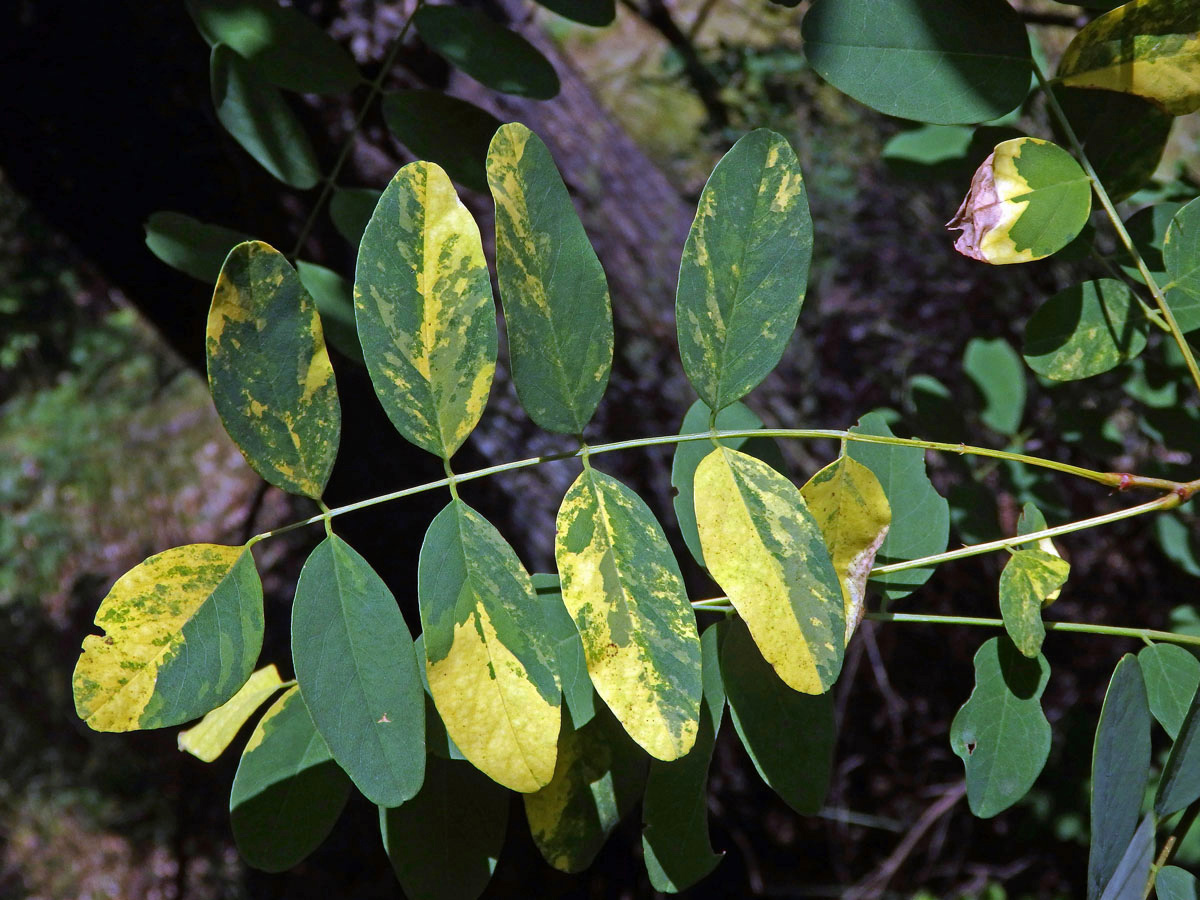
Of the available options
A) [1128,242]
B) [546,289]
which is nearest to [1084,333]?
[1128,242]

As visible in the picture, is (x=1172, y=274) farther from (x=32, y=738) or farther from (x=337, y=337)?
(x=32, y=738)

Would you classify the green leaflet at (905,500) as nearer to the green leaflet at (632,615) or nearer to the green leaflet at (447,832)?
the green leaflet at (632,615)

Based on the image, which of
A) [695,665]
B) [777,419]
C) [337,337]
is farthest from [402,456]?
[695,665]

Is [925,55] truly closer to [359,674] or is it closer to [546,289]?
[546,289]

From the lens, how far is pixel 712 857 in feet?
2.21

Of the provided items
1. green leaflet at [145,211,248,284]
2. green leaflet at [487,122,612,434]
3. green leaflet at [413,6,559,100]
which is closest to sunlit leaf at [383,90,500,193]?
green leaflet at [413,6,559,100]

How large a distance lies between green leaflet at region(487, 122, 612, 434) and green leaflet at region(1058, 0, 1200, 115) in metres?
0.44

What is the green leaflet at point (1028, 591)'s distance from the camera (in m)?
0.63

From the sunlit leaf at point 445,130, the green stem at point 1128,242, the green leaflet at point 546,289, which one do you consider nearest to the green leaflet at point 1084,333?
the green stem at point 1128,242

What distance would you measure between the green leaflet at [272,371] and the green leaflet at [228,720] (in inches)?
8.1

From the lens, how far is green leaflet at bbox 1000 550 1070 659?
63 cm

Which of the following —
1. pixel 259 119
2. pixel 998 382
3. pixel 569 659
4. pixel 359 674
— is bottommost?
pixel 998 382

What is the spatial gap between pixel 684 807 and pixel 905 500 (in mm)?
323

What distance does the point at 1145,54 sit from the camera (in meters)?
0.67
